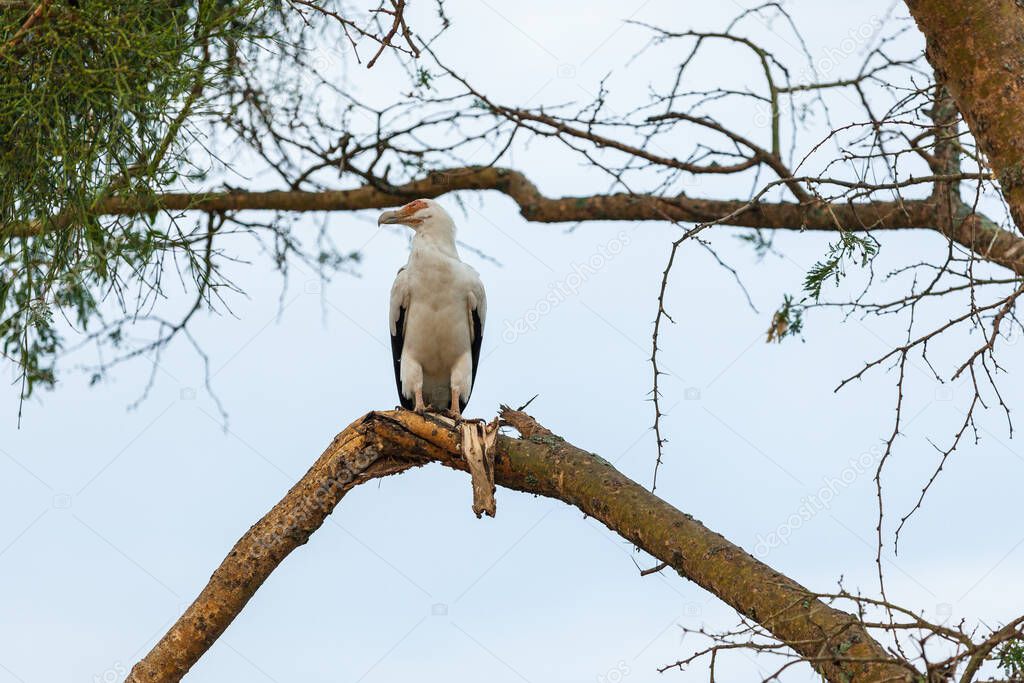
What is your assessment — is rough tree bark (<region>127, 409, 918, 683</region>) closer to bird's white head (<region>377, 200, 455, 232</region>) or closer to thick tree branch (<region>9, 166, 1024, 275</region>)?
thick tree branch (<region>9, 166, 1024, 275</region>)

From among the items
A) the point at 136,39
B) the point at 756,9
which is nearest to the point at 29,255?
the point at 136,39

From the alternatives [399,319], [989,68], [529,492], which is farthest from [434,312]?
[989,68]

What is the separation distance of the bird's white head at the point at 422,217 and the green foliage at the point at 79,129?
5.65 feet

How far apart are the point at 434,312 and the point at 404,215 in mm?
531

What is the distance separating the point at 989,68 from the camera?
254cm

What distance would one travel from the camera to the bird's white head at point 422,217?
5.03 meters

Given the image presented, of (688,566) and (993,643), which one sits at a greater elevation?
(688,566)

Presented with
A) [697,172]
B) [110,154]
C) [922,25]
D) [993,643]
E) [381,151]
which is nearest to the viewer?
[993,643]

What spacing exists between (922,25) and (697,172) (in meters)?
2.19

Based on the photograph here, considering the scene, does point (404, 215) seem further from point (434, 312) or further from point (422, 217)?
point (434, 312)

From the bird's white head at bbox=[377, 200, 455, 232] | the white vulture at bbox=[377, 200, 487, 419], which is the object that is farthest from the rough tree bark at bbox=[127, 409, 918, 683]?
the bird's white head at bbox=[377, 200, 455, 232]

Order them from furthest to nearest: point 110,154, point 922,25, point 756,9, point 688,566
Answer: point 756,9
point 110,154
point 688,566
point 922,25

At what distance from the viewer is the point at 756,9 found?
4.42 m

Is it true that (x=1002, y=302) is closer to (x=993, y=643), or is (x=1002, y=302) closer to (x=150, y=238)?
(x=993, y=643)
